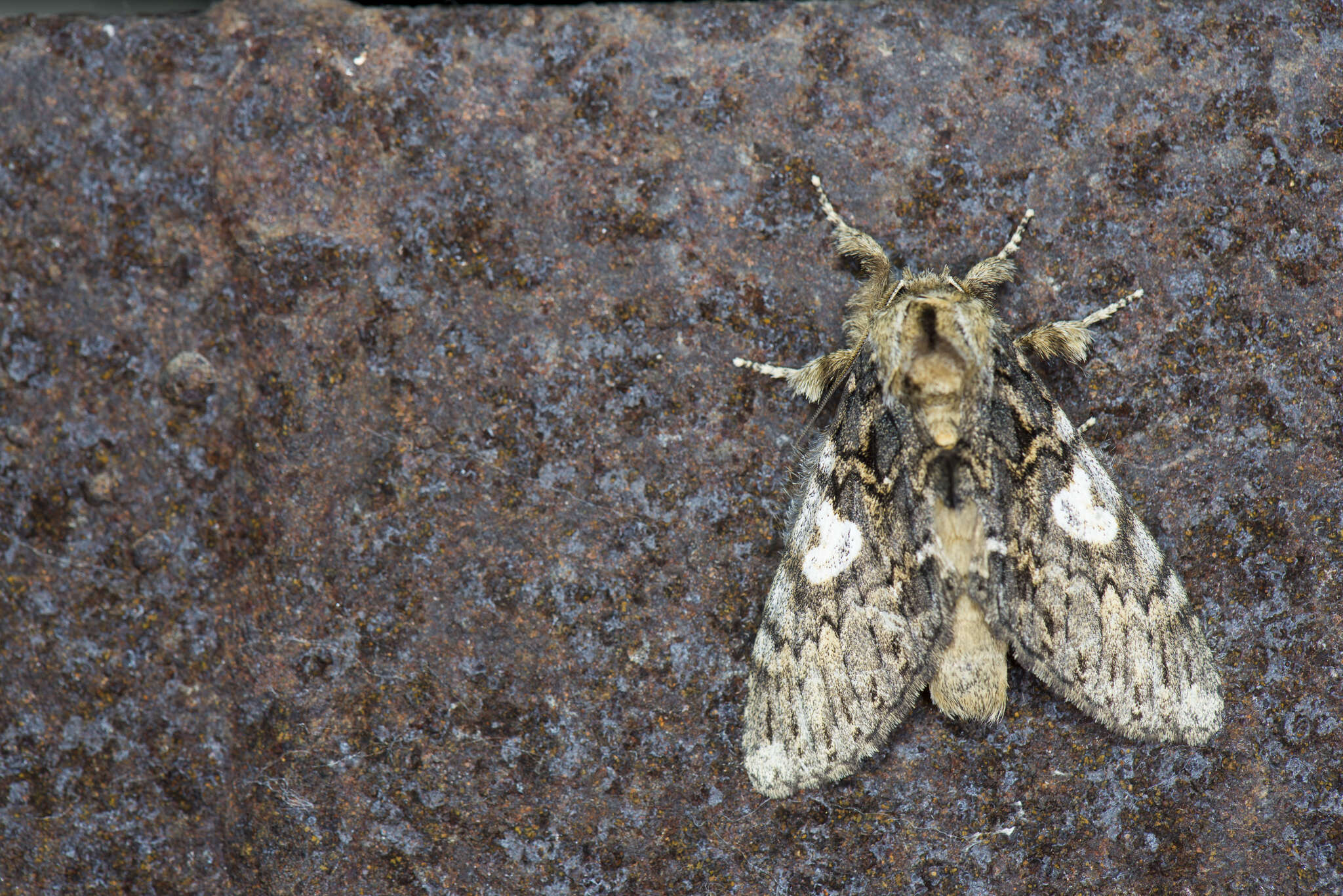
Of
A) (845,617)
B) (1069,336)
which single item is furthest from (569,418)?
(1069,336)

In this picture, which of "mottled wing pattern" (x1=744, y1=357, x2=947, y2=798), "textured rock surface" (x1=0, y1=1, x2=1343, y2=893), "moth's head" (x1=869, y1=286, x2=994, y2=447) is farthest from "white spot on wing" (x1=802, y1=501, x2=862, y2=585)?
"moth's head" (x1=869, y1=286, x2=994, y2=447)

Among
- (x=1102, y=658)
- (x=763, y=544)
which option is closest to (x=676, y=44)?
(x=763, y=544)

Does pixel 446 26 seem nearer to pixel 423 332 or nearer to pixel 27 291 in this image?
pixel 423 332

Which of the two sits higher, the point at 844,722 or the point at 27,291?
the point at 27,291

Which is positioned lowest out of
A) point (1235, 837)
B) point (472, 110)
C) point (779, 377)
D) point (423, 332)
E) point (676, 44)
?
point (1235, 837)

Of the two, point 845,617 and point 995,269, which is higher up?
point 995,269

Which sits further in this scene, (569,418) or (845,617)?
(845,617)

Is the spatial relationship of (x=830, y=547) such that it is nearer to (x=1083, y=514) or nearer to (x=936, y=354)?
(x=936, y=354)
